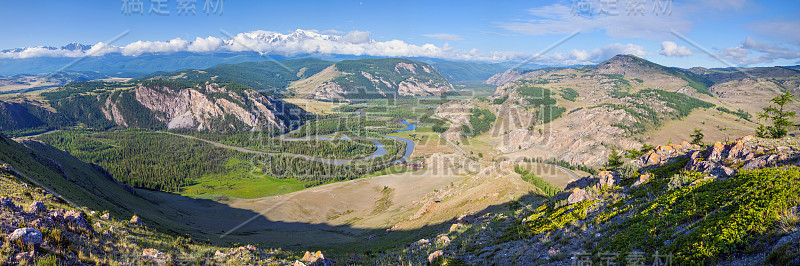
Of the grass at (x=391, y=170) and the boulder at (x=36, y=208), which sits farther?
the grass at (x=391, y=170)

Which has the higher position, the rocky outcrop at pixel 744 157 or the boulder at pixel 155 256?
the rocky outcrop at pixel 744 157

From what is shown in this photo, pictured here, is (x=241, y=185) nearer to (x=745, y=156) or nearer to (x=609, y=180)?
(x=609, y=180)

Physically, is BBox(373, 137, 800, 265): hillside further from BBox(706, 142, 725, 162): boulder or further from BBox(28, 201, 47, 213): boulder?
BBox(28, 201, 47, 213): boulder

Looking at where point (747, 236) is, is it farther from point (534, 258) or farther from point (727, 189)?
point (534, 258)

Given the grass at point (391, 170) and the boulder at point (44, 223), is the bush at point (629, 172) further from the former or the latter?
the grass at point (391, 170)

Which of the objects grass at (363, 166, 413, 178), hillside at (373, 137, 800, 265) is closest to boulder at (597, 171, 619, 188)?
hillside at (373, 137, 800, 265)

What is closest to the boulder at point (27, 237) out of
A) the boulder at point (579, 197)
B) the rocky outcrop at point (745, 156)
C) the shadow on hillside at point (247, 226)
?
the boulder at point (579, 197)
